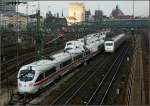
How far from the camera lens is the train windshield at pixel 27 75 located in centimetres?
2794

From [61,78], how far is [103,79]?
4610mm

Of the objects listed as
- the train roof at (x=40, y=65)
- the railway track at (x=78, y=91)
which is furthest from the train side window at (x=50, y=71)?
the railway track at (x=78, y=91)

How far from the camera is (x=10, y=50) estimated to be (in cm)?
5819

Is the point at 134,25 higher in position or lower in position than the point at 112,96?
higher

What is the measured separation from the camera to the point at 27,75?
28.2 meters

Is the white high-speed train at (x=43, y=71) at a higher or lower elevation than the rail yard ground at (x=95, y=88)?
higher

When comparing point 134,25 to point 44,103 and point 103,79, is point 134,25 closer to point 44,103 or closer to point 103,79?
point 103,79

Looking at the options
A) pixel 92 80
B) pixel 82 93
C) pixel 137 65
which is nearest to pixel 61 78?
pixel 92 80

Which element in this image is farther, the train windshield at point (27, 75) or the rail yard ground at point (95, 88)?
the train windshield at point (27, 75)

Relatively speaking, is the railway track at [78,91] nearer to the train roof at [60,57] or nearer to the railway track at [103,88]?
the railway track at [103,88]

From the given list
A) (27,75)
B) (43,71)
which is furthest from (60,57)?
(27,75)

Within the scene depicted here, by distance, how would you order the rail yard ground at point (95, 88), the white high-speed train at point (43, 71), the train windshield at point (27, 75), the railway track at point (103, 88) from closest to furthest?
1. the rail yard ground at point (95, 88)
2. the railway track at point (103, 88)
3. the white high-speed train at point (43, 71)
4. the train windshield at point (27, 75)

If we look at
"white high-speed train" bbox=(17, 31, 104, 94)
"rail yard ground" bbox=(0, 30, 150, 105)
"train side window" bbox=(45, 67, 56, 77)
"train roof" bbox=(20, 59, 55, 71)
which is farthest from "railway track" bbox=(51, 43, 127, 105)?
"train roof" bbox=(20, 59, 55, 71)

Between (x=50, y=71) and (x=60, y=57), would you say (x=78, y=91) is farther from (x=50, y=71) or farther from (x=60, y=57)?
(x=60, y=57)
